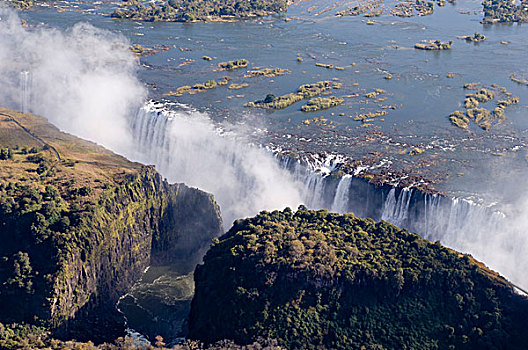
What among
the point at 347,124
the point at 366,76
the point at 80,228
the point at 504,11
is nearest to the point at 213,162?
the point at 347,124

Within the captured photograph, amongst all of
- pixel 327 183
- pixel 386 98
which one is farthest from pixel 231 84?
pixel 327 183

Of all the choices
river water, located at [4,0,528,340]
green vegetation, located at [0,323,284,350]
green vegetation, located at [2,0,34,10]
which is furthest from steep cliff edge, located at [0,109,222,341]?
green vegetation, located at [2,0,34,10]

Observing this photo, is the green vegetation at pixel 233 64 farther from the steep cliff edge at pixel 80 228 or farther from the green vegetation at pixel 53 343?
the green vegetation at pixel 53 343

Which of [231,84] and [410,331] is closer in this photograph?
[410,331]

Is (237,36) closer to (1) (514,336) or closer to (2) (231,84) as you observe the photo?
(2) (231,84)

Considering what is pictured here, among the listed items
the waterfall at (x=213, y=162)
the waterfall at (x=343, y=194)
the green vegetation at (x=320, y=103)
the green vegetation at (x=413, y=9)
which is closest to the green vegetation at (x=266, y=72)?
the green vegetation at (x=320, y=103)

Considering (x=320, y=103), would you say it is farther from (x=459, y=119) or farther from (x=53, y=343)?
(x=53, y=343)

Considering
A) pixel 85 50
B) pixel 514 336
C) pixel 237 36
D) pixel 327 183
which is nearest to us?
pixel 514 336
